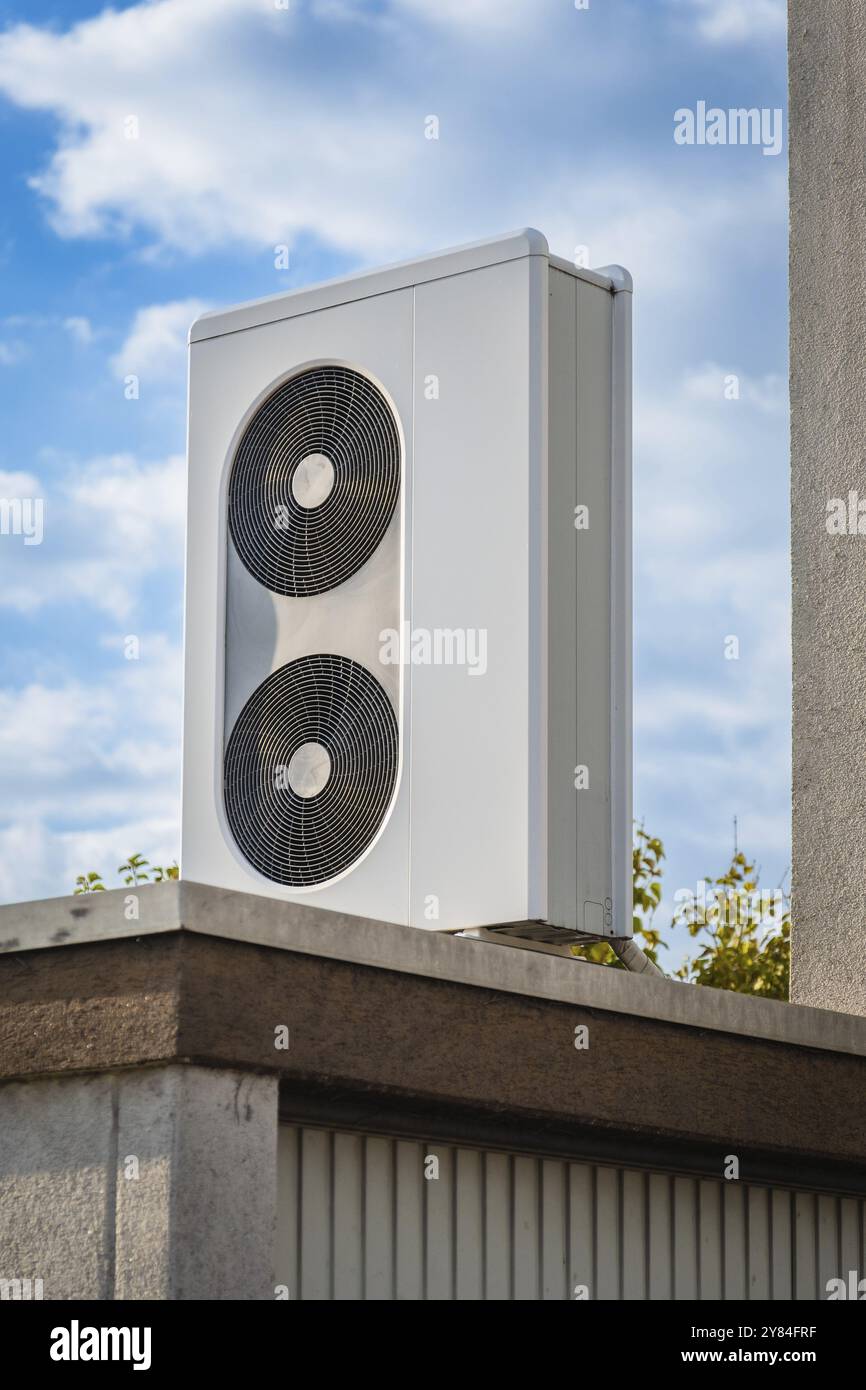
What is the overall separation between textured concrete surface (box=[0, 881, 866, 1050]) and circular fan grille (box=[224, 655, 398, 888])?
81cm

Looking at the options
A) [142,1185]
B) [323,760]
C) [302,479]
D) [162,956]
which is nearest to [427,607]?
[323,760]

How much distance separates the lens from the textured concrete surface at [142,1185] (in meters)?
3.96

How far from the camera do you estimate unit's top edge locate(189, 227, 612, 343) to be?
550 cm

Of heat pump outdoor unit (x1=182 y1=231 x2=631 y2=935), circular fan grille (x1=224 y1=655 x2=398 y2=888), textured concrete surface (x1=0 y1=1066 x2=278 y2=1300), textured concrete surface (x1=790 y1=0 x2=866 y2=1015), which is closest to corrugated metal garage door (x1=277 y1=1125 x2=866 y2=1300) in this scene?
textured concrete surface (x1=0 y1=1066 x2=278 y2=1300)

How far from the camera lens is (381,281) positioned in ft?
18.9

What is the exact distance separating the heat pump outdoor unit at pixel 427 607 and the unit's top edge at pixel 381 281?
10mm

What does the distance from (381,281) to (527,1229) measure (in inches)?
107

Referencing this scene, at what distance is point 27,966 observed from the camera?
4.31 metres

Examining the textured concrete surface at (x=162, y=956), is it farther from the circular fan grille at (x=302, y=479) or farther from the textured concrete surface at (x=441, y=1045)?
the circular fan grille at (x=302, y=479)

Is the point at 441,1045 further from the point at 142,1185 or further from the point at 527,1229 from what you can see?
the point at 142,1185

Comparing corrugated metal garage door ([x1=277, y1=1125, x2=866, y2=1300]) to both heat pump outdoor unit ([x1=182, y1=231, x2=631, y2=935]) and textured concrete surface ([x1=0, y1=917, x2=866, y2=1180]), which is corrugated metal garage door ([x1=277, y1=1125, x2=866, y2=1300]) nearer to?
textured concrete surface ([x1=0, y1=917, x2=866, y2=1180])

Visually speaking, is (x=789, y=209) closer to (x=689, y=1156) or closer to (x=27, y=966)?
(x=689, y=1156)

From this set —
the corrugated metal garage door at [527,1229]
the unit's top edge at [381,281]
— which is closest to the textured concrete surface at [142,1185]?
the corrugated metal garage door at [527,1229]

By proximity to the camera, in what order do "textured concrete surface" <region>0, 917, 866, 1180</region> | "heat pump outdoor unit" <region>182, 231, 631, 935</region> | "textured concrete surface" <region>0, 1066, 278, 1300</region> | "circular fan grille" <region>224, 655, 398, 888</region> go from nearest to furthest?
"textured concrete surface" <region>0, 1066, 278, 1300</region>, "textured concrete surface" <region>0, 917, 866, 1180</region>, "heat pump outdoor unit" <region>182, 231, 631, 935</region>, "circular fan grille" <region>224, 655, 398, 888</region>
